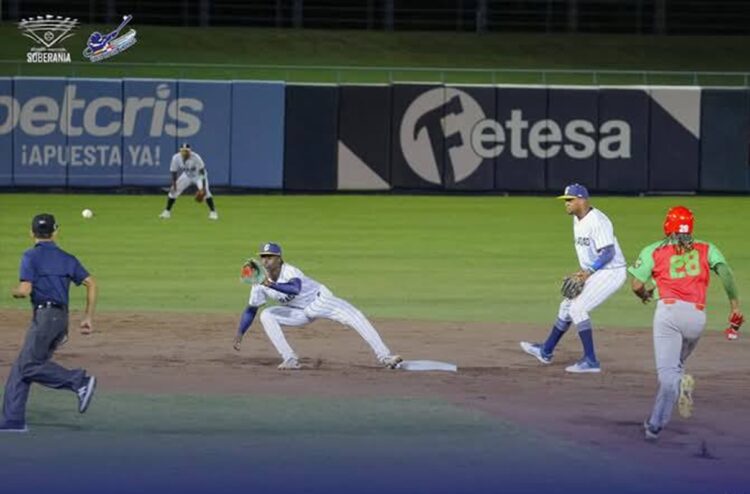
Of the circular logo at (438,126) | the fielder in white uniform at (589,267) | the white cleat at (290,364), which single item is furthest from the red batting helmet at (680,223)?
the circular logo at (438,126)

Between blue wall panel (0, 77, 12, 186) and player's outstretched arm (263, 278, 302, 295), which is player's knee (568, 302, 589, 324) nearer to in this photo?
player's outstretched arm (263, 278, 302, 295)

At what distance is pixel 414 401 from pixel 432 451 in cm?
219

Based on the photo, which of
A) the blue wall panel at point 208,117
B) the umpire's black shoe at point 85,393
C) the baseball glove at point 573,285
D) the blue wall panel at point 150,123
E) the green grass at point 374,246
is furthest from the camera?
the blue wall panel at point 208,117

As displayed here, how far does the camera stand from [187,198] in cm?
3841

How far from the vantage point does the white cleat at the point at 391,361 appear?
15.7 meters

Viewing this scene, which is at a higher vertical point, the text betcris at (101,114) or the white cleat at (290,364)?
the text betcris at (101,114)

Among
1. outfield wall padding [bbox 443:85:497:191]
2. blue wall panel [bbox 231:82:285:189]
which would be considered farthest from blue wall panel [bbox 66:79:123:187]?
outfield wall padding [bbox 443:85:497:191]

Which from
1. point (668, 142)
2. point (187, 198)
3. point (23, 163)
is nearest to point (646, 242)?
point (668, 142)

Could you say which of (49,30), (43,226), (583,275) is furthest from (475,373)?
(49,30)

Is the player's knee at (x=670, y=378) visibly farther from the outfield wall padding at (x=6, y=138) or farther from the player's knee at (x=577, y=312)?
the outfield wall padding at (x=6, y=138)

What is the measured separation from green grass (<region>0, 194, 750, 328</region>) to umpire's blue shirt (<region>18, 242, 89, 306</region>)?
331 inches

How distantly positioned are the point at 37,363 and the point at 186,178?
2137 cm

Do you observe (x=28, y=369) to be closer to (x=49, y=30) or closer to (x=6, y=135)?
(x=6, y=135)

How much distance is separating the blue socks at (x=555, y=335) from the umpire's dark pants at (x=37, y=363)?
549 cm
